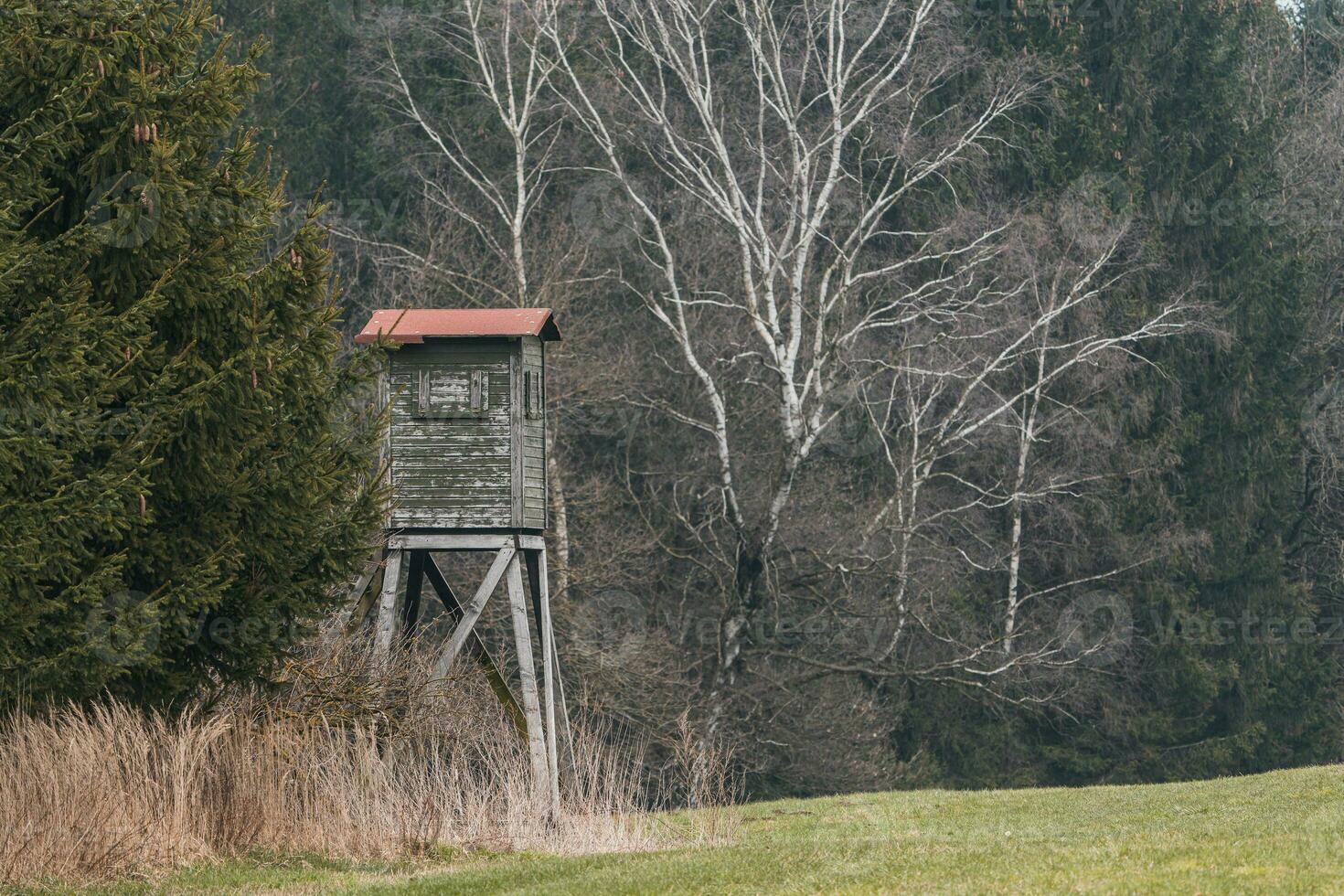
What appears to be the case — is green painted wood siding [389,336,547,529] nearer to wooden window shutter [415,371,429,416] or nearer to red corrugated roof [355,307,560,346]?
wooden window shutter [415,371,429,416]

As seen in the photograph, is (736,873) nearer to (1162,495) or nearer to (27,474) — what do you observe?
(27,474)

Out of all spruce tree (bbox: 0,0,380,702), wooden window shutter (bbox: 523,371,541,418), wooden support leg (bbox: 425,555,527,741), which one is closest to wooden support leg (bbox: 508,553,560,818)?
wooden support leg (bbox: 425,555,527,741)

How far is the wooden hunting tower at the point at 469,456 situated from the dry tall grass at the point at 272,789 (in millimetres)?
2740

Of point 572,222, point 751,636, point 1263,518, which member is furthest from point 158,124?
point 1263,518

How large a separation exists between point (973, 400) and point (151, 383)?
67.8ft

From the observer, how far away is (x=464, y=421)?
61.6ft

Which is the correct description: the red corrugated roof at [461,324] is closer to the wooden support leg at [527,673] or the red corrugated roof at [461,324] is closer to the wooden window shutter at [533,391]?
the wooden window shutter at [533,391]

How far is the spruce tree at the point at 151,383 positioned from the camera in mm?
12344

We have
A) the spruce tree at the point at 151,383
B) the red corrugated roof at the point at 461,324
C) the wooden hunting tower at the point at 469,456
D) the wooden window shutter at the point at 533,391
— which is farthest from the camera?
the wooden window shutter at the point at 533,391

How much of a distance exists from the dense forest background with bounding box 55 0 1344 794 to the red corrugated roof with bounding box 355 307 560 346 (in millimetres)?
8086

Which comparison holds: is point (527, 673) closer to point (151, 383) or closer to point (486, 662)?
point (486, 662)

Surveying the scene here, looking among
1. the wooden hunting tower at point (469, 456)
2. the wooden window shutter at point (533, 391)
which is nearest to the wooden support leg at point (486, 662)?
the wooden hunting tower at point (469, 456)

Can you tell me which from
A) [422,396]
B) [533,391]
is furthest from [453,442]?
[533,391]

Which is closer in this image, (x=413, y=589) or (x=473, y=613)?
(x=473, y=613)
